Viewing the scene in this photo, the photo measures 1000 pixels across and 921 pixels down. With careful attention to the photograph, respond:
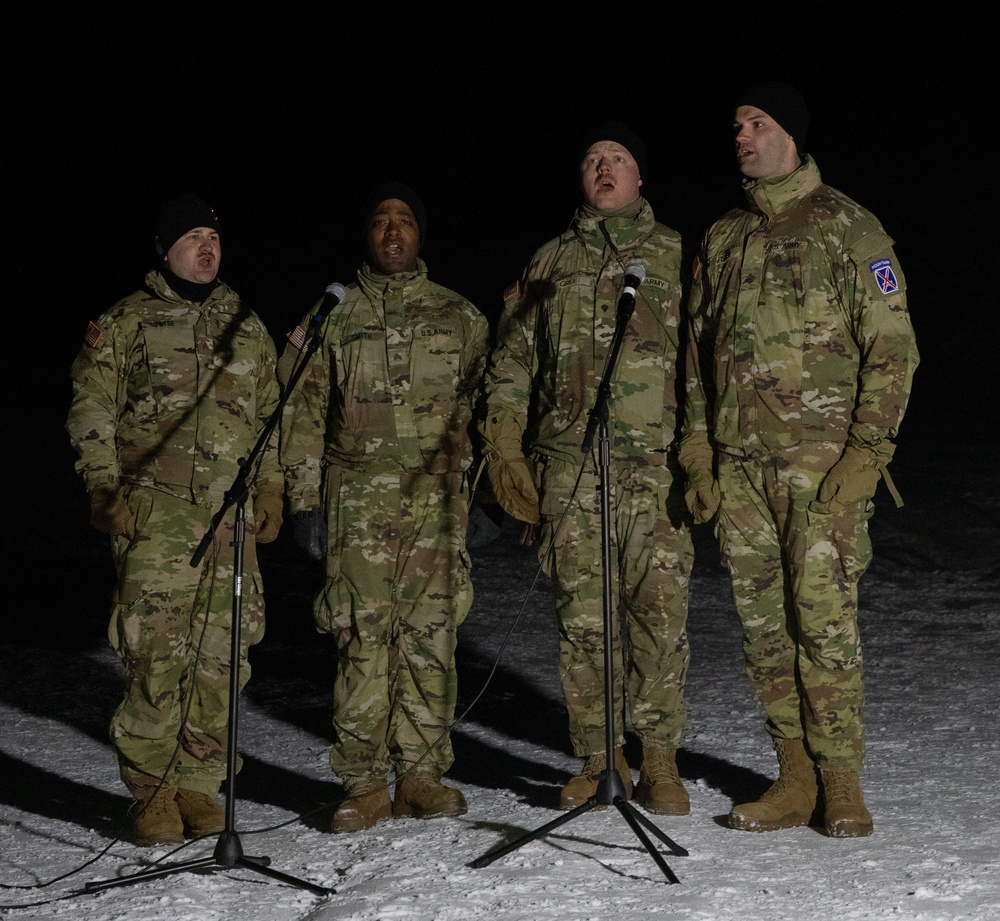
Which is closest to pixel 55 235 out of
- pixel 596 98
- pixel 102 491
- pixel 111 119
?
pixel 111 119

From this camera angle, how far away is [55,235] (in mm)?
21406

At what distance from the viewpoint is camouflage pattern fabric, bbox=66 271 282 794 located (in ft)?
13.9

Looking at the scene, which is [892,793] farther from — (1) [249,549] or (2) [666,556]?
(1) [249,549]

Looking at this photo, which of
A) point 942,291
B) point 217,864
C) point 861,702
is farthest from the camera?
point 942,291

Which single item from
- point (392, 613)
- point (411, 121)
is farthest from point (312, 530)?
point (411, 121)

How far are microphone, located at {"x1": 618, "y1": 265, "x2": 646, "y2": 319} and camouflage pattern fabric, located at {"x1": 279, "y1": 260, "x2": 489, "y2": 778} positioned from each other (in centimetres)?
99

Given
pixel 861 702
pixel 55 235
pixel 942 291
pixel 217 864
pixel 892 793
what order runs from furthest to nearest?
1. pixel 55 235
2. pixel 942 291
3. pixel 892 793
4. pixel 861 702
5. pixel 217 864

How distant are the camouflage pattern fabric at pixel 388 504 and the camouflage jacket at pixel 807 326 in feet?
2.79

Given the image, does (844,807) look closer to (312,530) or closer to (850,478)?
(850,478)

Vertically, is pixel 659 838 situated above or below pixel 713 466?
below

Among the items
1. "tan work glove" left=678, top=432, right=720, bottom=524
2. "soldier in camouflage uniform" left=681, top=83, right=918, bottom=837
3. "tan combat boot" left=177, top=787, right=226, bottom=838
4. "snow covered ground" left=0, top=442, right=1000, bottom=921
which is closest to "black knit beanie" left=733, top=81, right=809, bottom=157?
"soldier in camouflage uniform" left=681, top=83, right=918, bottom=837

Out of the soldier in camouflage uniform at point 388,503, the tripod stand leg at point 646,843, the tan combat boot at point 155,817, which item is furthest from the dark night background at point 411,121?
the tripod stand leg at point 646,843

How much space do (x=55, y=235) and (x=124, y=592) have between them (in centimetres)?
1835

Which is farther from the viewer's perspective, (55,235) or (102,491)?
(55,235)
